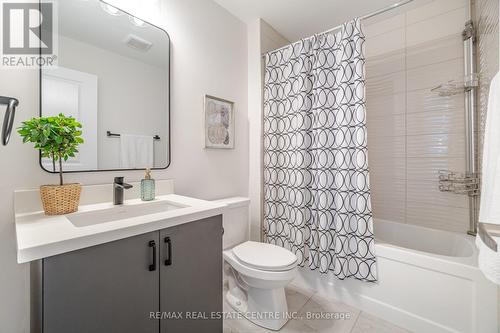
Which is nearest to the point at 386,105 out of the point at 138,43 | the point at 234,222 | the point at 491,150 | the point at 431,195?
the point at 431,195

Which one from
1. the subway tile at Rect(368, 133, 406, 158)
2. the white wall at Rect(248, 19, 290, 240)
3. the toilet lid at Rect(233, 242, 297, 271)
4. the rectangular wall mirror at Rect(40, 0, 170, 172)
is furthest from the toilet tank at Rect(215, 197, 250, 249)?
the subway tile at Rect(368, 133, 406, 158)

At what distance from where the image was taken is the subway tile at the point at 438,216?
183cm

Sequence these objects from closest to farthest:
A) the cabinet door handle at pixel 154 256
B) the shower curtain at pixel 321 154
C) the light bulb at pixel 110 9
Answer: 1. the cabinet door handle at pixel 154 256
2. the light bulb at pixel 110 9
3. the shower curtain at pixel 321 154

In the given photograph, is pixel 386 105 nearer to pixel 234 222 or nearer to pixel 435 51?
pixel 435 51

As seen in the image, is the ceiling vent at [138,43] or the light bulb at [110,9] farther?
the ceiling vent at [138,43]

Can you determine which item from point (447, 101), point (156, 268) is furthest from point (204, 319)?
point (447, 101)

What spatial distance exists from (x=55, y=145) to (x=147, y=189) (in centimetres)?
49

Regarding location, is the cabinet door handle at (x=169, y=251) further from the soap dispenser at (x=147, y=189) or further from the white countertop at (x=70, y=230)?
the soap dispenser at (x=147, y=189)

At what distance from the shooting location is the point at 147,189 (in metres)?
1.35

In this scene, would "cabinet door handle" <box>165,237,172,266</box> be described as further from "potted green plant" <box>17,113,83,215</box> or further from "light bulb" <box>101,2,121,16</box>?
"light bulb" <box>101,2,121,16</box>

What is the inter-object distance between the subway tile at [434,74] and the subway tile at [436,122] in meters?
0.25

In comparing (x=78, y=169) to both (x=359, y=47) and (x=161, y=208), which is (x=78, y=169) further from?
(x=359, y=47)

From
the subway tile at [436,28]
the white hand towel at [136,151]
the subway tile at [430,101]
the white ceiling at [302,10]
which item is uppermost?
the white ceiling at [302,10]

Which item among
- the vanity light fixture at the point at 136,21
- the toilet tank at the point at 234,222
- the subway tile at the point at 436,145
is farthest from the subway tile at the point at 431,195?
the vanity light fixture at the point at 136,21
